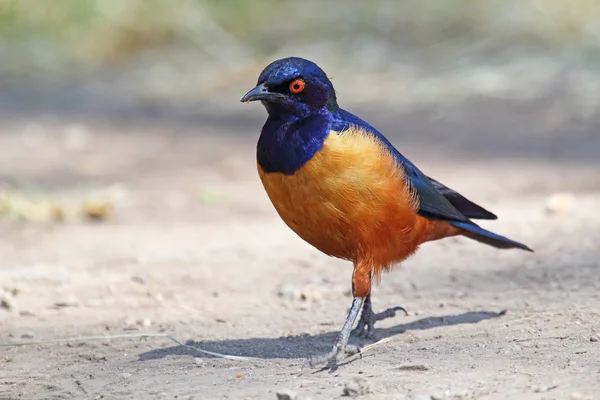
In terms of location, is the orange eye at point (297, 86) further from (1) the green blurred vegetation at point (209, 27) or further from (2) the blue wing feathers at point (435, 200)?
(1) the green blurred vegetation at point (209, 27)

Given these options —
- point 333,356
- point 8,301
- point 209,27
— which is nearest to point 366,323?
point 333,356

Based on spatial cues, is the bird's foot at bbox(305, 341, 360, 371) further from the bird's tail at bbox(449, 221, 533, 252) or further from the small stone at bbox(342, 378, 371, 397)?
the bird's tail at bbox(449, 221, 533, 252)

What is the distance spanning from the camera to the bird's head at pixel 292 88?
4117 mm

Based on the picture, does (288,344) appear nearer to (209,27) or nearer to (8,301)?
(8,301)

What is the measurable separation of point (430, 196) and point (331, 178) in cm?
76

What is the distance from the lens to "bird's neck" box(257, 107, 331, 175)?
4.02 m

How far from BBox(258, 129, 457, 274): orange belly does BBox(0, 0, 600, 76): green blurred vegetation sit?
8.75m

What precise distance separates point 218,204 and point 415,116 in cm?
349

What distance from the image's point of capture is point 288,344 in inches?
175

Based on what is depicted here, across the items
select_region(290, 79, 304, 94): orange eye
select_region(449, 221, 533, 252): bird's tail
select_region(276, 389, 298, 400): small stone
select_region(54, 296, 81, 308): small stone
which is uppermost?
select_region(290, 79, 304, 94): orange eye

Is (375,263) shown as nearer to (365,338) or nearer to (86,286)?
(365,338)

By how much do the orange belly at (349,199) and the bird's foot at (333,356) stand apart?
392 mm

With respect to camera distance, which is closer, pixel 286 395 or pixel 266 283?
pixel 286 395

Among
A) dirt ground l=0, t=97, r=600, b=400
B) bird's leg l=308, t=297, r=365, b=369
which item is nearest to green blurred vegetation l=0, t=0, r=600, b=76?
dirt ground l=0, t=97, r=600, b=400
